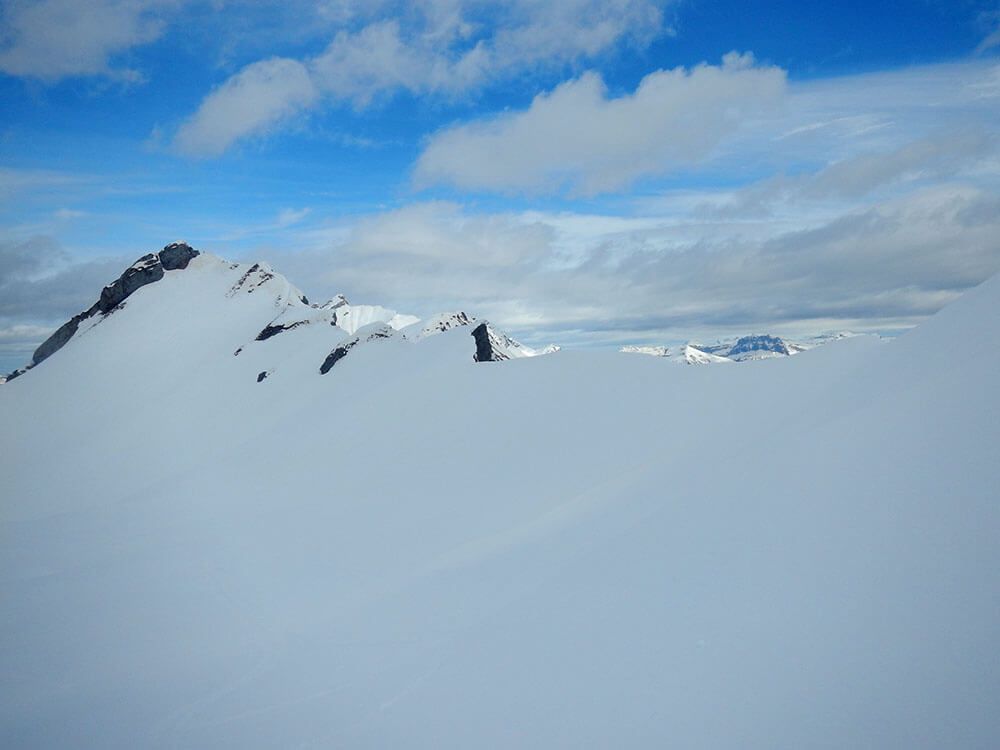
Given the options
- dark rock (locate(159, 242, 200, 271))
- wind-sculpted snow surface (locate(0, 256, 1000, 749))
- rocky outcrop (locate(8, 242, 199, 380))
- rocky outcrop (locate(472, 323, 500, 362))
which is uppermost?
dark rock (locate(159, 242, 200, 271))

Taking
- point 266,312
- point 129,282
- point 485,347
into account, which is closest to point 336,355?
point 485,347

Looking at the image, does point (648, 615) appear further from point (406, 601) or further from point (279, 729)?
point (279, 729)

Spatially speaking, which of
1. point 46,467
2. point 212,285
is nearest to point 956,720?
point 46,467

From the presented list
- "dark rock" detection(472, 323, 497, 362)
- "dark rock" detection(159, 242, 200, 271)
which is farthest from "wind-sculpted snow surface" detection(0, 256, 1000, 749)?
"dark rock" detection(159, 242, 200, 271)

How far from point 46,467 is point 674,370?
3734 cm

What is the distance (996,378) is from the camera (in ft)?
35.8

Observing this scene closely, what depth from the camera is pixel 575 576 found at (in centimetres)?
1202

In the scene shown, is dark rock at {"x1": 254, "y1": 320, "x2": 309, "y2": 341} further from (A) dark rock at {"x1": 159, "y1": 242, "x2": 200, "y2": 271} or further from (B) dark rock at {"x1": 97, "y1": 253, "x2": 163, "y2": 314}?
(A) dark rock at {"x1": 159, "y1": 242, "x2": 200, "y2": 271}

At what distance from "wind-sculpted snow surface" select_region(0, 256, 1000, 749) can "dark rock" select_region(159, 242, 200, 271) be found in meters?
45.8

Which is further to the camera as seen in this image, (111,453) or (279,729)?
(111,453)

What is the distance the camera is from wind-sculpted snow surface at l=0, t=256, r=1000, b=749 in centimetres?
811

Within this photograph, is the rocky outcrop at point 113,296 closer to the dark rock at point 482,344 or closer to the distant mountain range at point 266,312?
the distant mountain range at point 266,312

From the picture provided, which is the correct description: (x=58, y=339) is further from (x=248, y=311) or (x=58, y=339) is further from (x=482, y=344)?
(x=482, y=344)

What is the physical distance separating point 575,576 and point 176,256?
67.4 m
